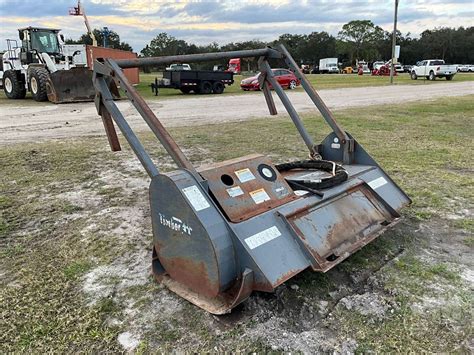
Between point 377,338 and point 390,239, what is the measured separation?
1332mm

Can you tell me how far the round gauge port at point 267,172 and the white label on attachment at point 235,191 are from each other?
27 centimetres

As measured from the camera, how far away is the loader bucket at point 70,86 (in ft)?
47.6

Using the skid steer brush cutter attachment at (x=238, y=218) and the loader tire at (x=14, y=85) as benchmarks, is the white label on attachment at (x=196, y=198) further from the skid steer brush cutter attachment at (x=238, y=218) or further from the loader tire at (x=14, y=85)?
the loader tire at (x=14, y=85)

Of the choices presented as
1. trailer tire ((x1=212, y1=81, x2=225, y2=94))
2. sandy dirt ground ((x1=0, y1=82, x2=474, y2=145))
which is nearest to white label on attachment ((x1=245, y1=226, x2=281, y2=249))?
sandy dirt ground ((x1=0, y1=82, x2=474, y2=145))

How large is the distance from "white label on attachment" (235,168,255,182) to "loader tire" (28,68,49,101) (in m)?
14.7

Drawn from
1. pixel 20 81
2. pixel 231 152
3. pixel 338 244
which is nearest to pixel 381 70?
→ pixel 20 81

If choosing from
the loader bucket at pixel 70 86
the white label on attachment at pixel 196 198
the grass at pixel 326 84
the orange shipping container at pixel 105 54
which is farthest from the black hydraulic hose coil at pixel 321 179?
the grass at pixel 326 84

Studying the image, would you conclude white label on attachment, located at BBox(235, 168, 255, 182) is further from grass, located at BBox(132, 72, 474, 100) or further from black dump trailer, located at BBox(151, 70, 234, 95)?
black dump trailer, located at BBox(151, 70, 234, 95)

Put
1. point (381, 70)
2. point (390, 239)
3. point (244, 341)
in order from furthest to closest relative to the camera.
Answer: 1. point (381, 70)
2. point (390, 239)
3. point (244, 341)

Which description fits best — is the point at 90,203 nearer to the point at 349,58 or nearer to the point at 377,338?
the point at 377,338

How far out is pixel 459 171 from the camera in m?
5.16

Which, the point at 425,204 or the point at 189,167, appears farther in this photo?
the point at 425,204

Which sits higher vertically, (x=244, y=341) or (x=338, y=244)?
(x=338, y=244)

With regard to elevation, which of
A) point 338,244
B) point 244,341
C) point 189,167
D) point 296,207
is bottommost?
point 244,341
